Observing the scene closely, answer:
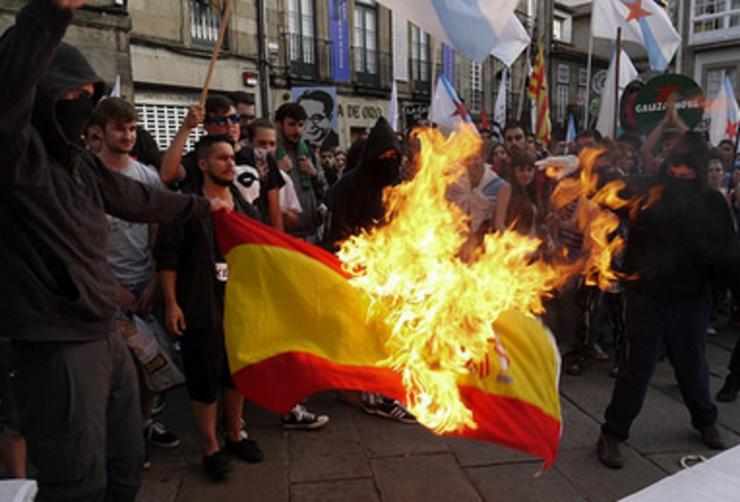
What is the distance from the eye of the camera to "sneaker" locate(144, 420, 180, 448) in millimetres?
4109

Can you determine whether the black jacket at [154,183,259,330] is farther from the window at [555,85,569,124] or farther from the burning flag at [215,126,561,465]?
the window at [555,85,569,124]

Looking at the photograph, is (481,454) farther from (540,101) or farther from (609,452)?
(540,101)

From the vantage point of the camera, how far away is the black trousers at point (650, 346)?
3.83m

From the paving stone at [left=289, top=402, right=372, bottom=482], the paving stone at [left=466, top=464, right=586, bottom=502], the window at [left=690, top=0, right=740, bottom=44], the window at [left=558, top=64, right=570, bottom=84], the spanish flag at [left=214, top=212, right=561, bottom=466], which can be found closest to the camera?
the spanish flag at [left=214, top=212, right=561, bottom=466]

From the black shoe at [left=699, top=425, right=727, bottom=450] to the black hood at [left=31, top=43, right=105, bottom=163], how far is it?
14.2ft

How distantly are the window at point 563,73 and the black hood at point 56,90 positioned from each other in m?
33.6

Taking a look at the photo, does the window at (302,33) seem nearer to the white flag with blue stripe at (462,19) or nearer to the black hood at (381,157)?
the white flag with blue stripe at (462,19)

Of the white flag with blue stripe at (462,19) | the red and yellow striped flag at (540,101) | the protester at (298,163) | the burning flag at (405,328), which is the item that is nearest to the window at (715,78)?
the red and yellow striped flag at (540,101)

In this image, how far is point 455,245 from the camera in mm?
3213

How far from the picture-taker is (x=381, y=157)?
Result: 4.31 m

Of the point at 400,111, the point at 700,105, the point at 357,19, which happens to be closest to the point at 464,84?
the point at 400,111

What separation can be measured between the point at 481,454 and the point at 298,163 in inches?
121

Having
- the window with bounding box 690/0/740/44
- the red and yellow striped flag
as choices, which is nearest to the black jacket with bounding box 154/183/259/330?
the red and yellow striped flag

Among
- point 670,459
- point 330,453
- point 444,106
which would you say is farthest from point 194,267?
point 444,106
